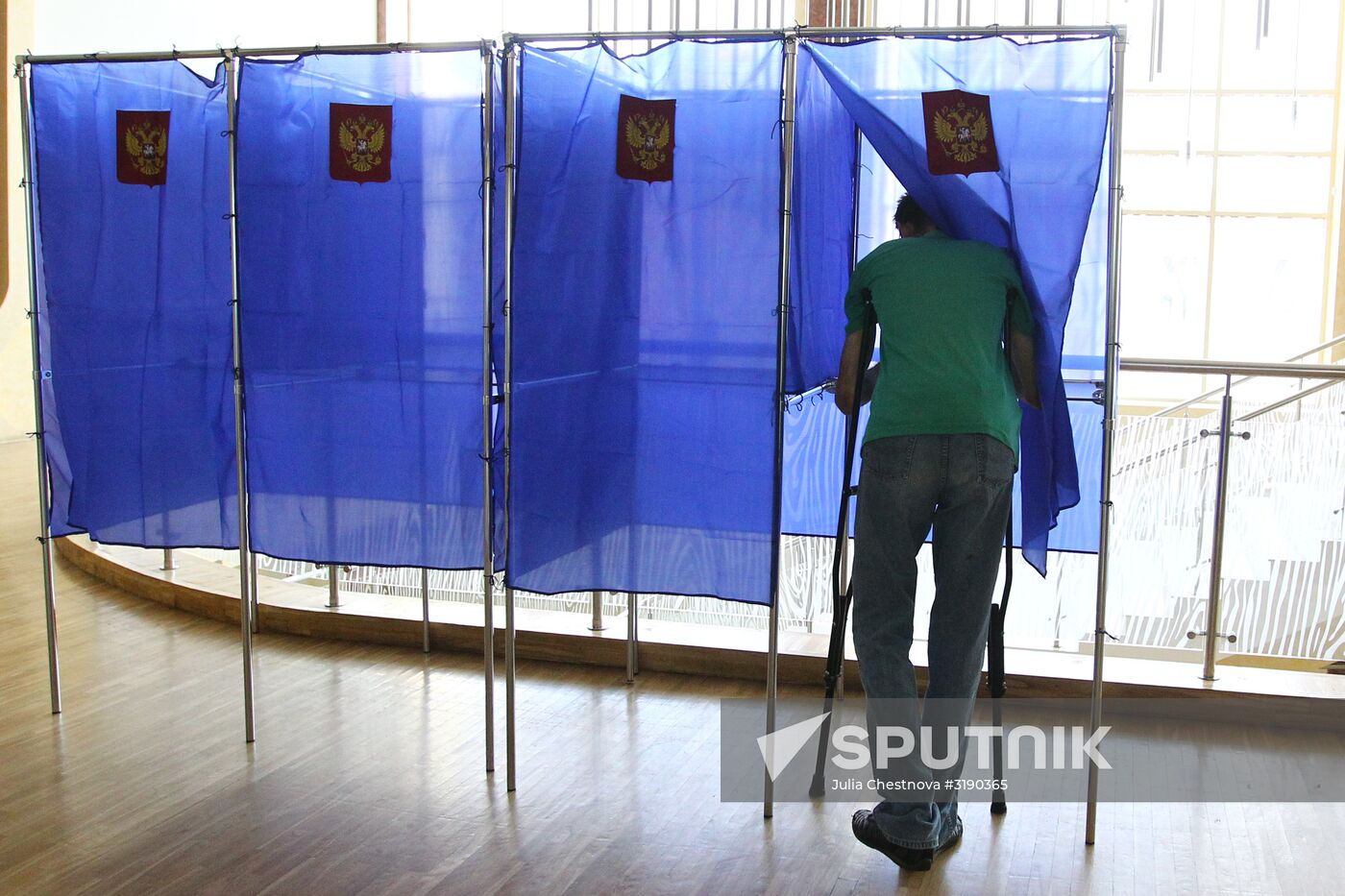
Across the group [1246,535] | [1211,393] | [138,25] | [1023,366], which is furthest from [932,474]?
[138,25]

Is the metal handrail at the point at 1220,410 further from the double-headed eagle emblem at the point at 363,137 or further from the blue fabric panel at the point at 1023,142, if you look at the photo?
the double-headed eagle emblem at the point at 363,137

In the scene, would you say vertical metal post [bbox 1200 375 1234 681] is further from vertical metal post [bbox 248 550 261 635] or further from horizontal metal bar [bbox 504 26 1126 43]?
vertical metal post [bbox 248 550 261 635]

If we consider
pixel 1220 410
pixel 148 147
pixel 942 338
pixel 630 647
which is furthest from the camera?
pixel 630 647

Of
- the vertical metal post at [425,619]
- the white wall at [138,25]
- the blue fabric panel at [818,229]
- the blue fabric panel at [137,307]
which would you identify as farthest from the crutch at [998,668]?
the white wall at [138,25]

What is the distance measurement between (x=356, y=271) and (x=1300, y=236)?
10.0 meters

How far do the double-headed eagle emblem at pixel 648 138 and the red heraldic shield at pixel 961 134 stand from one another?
58cm

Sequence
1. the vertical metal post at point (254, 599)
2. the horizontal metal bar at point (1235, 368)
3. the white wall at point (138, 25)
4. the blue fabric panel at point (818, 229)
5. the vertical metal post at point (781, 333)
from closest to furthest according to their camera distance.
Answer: the vertical metal post at point (781, 333) < the blue fabric panel at point (818, 229) < the horizontal metal bar at point (1235, 368) < the vertical metal post at point (254, 599) < the white wall at point (138, 25)

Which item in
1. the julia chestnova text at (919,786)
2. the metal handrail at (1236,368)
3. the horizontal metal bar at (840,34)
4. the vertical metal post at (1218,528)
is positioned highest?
the horizontal metal bar at (840,34)

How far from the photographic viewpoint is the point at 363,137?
2.87 meters

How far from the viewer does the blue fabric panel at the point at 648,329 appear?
8.78ft

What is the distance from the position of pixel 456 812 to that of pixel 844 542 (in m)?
1.06

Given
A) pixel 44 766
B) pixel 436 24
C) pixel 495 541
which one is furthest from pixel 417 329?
pixel 436 24

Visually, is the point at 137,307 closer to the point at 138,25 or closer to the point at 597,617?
the point at 597,617

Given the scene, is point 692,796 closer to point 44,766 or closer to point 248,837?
point 248,837
